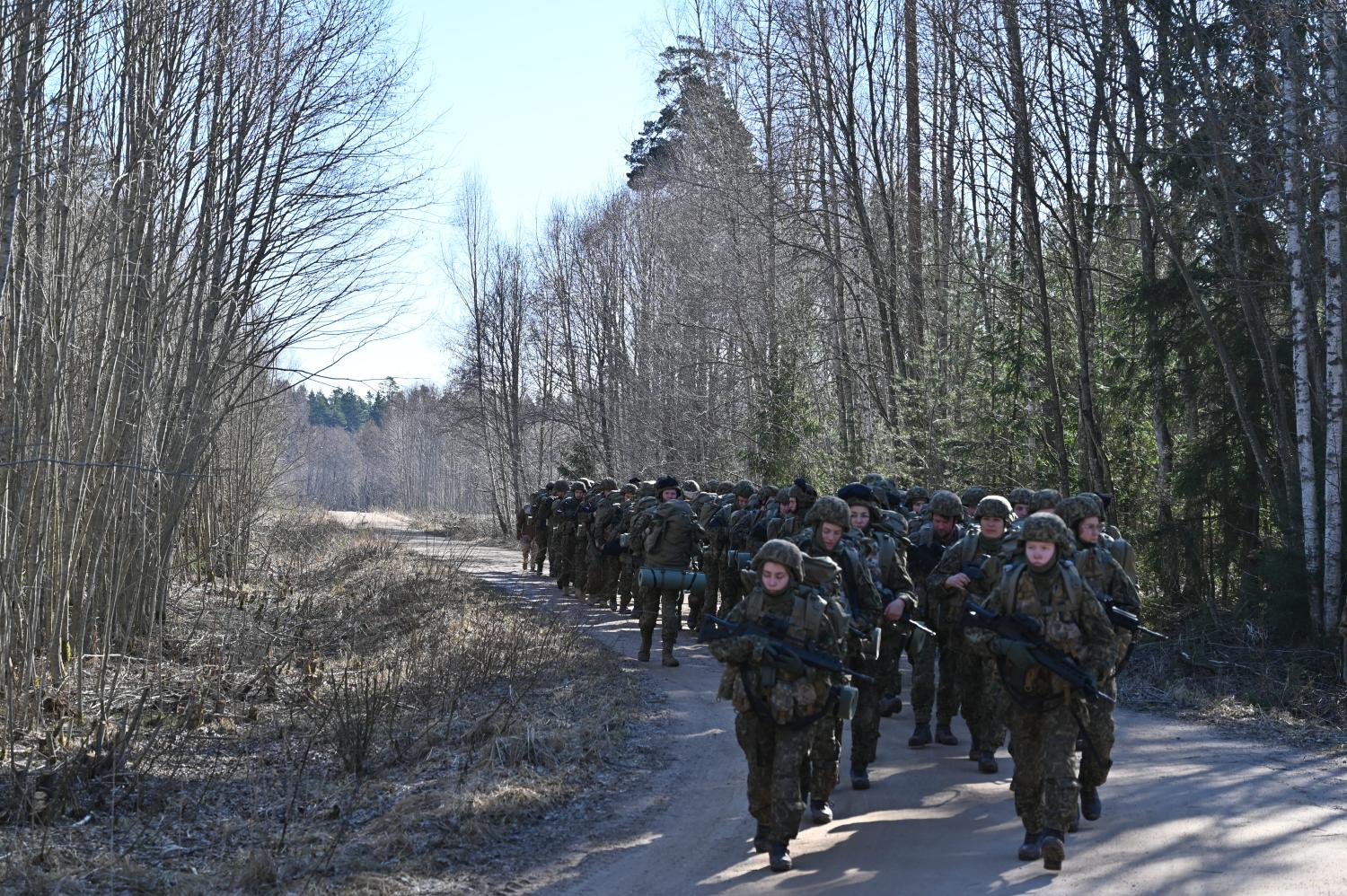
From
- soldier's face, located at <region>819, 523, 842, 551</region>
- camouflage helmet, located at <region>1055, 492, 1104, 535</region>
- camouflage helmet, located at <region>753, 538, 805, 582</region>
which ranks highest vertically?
camouflage helmet, located at <region>1055, 492, 1104, 535</region>

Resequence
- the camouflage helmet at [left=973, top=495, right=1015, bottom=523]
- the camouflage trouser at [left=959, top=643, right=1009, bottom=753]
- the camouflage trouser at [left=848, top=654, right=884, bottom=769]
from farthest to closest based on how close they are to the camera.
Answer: the camouflage helmet at [left=973, top=495, right=1015, bottom=523] → the camouflage trouser at [left=959, top=643, right=1009, bottom=753] → the camouflage trouser at [left=848, top=654, right=884, bottom=769]

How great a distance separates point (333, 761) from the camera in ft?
27.0

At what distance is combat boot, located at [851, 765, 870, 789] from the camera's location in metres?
7.55

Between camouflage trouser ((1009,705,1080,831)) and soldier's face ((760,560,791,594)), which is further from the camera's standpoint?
soldier's face ((760,560,791,594))

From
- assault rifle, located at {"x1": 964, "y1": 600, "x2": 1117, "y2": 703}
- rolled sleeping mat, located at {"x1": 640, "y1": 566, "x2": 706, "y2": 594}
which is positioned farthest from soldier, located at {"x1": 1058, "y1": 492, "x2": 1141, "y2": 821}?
rolled sleeping mat, located at {"x1": 640, "y1": 566, "x2": 706, "y2": 594}

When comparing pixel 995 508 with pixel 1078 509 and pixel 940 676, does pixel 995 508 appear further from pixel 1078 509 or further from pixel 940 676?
pixel 940 676

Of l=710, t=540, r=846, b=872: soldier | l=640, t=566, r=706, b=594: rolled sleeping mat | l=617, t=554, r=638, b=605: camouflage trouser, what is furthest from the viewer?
l=617, t=554, r=638, b=605: camouflage trouser

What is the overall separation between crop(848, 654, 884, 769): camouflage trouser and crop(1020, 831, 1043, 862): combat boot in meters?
1.69

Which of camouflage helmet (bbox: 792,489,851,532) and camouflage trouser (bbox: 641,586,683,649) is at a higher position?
camouflage helmet (bbox: 792,489,851,532)

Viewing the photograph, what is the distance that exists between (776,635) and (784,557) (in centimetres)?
42

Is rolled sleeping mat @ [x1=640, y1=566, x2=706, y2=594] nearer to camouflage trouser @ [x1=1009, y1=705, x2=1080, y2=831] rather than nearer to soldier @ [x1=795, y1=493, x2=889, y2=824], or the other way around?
soldier @ [x1=795, y1=493, x2=889, y2=824]

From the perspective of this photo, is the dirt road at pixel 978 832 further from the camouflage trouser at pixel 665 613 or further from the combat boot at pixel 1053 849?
the camouflage trouser at pixel 665 613

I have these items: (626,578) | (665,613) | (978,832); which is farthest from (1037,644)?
(626,578)

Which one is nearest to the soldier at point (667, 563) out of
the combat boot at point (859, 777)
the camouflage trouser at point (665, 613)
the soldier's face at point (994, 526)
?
the camouflage trouser at point (665, 613)
